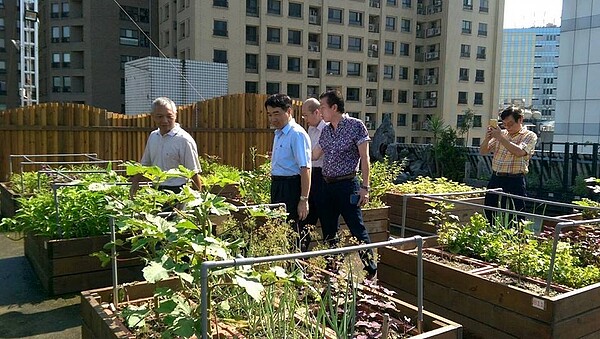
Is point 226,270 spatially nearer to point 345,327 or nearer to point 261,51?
point 345,327

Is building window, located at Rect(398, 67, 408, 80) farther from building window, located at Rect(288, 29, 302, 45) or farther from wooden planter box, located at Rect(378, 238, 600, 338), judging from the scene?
wooden planter box, located at Rect(378, 238, 600, 338)

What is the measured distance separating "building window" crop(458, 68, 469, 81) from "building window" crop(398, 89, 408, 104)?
5709 mm

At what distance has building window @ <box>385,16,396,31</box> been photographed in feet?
170

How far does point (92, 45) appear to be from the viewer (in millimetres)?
47781

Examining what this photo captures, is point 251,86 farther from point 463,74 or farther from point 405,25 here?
point 463,74

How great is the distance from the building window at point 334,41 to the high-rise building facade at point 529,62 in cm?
9982

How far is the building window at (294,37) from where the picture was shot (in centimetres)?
4584

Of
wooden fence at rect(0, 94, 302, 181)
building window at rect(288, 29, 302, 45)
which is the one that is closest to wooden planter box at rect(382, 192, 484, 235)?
wooden fence at rect(0, 94, 302, 181)

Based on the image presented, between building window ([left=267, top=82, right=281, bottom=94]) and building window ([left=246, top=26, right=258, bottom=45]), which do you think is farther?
building window ([left=267, top=82, right=281, bottom=94])

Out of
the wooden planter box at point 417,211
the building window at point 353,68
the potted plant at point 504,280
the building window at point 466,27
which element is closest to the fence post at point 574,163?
the wooden planter box at point 417,211

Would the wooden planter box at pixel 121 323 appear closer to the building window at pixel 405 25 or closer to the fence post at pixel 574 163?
the fence post at pixel 574 163

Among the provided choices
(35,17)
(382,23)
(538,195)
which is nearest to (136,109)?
(35,17)

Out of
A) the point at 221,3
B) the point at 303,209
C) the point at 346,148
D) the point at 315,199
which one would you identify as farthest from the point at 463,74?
the point at 303,209

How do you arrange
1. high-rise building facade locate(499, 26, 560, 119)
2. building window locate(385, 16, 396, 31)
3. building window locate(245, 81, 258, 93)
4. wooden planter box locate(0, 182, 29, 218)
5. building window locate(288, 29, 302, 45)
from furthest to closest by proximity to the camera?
high-rise building facade locate(499, 26, 560, 119), building window locate(385, 16, 396, 31), building window locate(288, 29, 302, 45), building window locate(245, 81, 258, 93), wooden planter box locate(0, 182, 29, 218)
